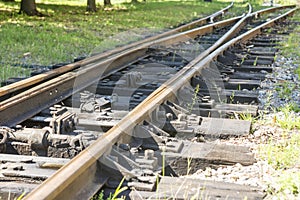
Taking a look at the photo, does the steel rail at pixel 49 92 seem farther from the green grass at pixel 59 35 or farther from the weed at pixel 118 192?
the green grass at pixel 59 35

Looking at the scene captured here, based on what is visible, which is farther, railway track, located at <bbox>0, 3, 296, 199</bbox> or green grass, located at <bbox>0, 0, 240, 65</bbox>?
green grass, located at <bbox>0, 0, 240, 65</bbox>

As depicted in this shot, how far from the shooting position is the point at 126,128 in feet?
10.3

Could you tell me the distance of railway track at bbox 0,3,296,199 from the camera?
260cm

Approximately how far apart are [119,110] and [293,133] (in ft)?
4.29

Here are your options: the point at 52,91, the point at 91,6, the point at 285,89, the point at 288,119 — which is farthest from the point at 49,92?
the point at 91,6

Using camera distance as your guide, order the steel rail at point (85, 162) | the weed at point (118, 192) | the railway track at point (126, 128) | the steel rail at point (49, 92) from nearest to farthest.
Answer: the steel rail at point (85, 162) → the weed at point (118, 192) → the railway track at point (126, 128) → the steel rail at point (49, 92)

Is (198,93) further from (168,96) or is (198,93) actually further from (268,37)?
(268,37)

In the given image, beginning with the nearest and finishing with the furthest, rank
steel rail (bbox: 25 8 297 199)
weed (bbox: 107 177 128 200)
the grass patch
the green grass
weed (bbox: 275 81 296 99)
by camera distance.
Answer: steel rail (bbox: 25 8 297 199)
weed (bbox: 107 177 128 200)
weed (bbox: 275 81 296 99)
the grass patch
the green grass

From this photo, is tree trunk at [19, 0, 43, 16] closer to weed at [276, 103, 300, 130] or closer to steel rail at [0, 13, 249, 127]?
steel rail at [0, 13, 249, 127]

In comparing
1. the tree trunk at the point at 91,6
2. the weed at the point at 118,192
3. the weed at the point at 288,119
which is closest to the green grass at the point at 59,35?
the tree trunk at the point at 91,6

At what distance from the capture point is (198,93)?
181 inches

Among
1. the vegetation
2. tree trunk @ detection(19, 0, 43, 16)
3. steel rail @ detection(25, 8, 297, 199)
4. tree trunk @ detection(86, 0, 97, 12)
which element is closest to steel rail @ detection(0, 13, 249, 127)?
steel rail @ detection(25, 8, 297, 199)

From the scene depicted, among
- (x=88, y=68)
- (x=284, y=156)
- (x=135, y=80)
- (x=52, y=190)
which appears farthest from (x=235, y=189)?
(x=88, y=68)

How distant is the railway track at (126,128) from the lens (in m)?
2.60
